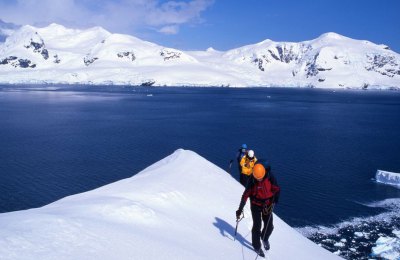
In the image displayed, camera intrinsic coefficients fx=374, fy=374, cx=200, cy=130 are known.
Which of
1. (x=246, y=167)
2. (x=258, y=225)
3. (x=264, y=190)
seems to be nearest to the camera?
(x=264, y=190)

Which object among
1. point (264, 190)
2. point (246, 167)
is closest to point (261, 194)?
point (264, 190)

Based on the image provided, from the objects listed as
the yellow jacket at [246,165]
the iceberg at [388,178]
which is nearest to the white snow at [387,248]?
the yellow jacket at [246,165]

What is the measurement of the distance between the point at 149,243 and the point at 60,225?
69.4 inches

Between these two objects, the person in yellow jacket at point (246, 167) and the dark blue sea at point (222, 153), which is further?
the dark blue sea at point (222, 153)

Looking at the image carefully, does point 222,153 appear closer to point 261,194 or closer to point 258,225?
point 258,225

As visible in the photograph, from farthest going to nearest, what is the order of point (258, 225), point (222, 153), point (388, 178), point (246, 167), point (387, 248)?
1. point (222, 153)
2. point (388, 178)
3. point (387, 248)
4. point (246, 167)
5. point (258, 225)

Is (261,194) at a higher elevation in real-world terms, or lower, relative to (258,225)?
higher

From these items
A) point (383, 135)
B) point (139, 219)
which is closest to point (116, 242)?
point (139, 219)

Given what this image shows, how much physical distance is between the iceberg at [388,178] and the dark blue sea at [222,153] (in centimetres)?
67

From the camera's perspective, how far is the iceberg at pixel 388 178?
28375mm

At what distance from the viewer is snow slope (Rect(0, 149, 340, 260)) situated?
661 centimetres

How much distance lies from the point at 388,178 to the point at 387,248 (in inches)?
482

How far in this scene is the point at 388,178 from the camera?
28.7m

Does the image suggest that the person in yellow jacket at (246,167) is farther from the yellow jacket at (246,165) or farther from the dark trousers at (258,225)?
the dark trousers at (258,225)
